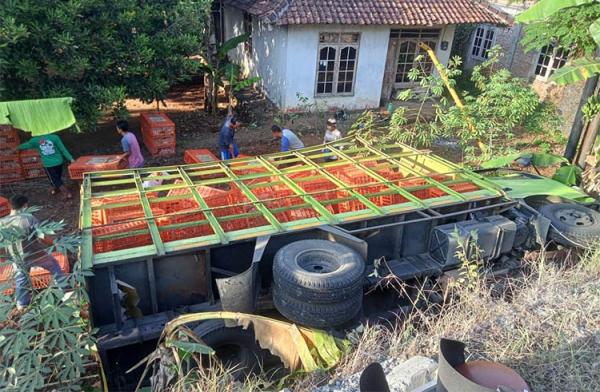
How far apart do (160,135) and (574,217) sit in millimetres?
8880

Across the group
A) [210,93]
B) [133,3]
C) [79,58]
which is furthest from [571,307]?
[210,93]

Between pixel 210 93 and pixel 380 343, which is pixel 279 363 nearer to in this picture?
pixel 380 343

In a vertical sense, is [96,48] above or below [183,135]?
above

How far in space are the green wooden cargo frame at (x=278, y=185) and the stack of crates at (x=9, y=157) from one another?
10.3ft

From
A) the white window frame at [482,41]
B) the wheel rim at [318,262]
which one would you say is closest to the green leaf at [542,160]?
the wheel rim at [318,262]

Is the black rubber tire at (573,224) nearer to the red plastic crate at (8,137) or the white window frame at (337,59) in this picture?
the white window frame at (337,59)

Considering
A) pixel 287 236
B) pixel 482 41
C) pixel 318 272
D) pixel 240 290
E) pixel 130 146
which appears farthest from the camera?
pixel 482 41

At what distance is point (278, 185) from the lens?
625 cm

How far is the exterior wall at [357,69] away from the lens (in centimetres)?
1356

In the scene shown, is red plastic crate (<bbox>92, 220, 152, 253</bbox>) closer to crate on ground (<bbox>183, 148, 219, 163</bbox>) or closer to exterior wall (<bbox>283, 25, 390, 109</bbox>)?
crate on ground (<bbox>183, 148, 219, 163</bbox>)

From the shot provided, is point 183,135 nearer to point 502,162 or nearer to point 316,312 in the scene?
point 502,162

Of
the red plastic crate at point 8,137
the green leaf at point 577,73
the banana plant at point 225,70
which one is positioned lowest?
the red plastic crate at point 8,137

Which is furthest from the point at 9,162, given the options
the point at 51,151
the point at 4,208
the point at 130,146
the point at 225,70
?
the point at 225,70

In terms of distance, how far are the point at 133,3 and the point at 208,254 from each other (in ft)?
25.3
